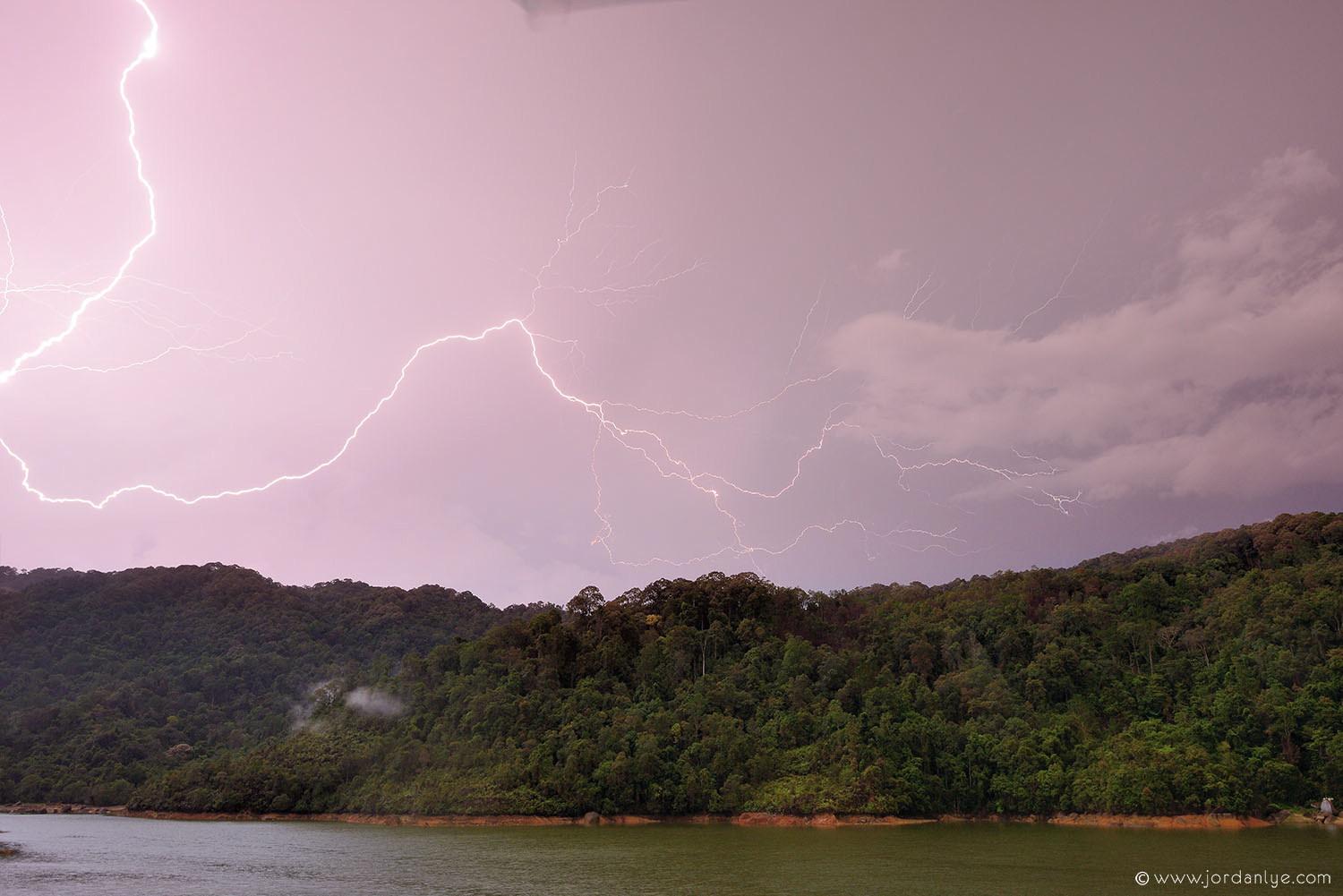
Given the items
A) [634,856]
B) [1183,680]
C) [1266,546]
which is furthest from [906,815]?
[1266,546]

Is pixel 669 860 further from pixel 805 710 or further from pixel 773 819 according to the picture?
pixel 805 710

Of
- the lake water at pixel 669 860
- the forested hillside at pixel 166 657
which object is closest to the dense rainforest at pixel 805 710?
the forested hillside at pixel 166 657

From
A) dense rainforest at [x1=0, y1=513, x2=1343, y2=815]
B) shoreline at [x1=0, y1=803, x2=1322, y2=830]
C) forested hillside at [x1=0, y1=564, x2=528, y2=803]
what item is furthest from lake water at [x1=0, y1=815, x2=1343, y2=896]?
forested hillside at [x1=0, y1=564, x2=528, y2=803]

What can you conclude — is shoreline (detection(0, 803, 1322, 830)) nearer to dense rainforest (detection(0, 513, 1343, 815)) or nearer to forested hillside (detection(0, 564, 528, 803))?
dense rainforest (detection(0, 513, 1343, 815))

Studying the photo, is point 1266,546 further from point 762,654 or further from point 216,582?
point 216,582

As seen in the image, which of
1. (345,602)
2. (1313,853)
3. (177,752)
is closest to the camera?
(1313,853)

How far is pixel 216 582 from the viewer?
106875mm

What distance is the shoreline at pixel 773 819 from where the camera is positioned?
44.9 meters

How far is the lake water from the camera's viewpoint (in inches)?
1029

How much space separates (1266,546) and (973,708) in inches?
1127

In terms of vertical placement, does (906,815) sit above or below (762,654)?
below

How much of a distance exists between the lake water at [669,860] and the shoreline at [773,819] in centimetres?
206

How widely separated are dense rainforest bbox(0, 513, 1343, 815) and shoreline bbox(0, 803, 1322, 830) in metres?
0.53

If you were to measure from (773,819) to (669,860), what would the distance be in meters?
20.1
